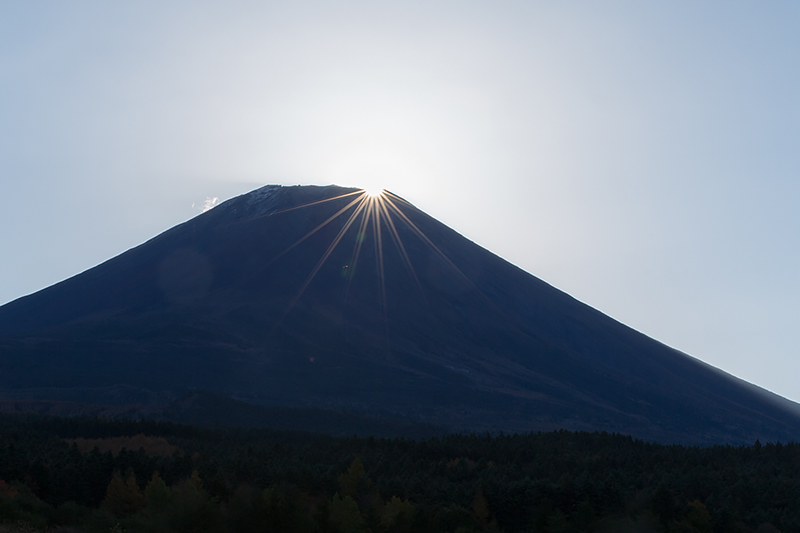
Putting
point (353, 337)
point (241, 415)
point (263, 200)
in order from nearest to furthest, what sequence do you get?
point (241, 415), point (353, 337), point (263, 200)

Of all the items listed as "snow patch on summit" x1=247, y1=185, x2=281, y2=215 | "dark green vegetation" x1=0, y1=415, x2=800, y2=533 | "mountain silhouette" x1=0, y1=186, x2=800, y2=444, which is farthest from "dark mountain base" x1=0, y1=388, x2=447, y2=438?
"snow patch on summit" x1=247, y1=185, x2=281, y2=215

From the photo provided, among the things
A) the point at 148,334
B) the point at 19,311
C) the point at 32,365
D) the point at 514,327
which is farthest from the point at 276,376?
the point at 19,311

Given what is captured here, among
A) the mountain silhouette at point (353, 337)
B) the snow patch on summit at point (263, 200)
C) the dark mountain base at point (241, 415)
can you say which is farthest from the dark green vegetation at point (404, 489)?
the snow patch on summit at point (263, 200)

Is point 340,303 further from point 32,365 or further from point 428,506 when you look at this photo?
point 428,506

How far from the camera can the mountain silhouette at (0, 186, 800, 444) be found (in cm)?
7656

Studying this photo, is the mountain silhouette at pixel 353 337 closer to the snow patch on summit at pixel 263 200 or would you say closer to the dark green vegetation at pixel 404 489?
the snow patch on summit at pixel 263 200

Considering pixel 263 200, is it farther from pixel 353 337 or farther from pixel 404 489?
pixel 404 489

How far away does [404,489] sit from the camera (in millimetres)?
20688

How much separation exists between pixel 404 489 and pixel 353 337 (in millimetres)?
78163

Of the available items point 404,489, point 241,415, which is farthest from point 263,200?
point 404,489

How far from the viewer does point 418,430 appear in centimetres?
5909

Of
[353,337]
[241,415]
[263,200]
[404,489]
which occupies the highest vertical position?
[263,200]

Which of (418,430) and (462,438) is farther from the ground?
(462,438)

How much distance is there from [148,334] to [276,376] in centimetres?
1907
